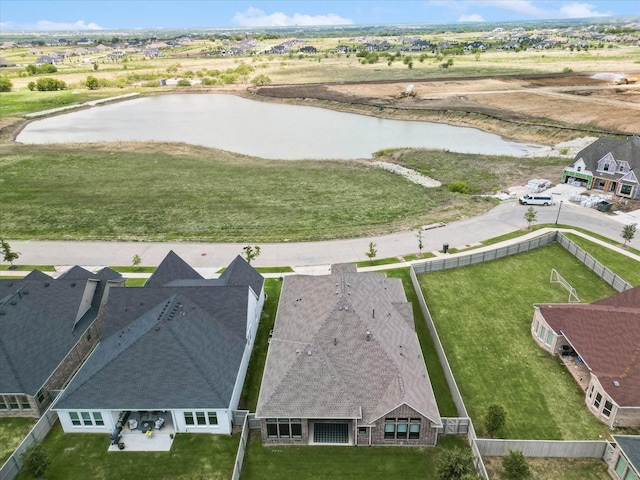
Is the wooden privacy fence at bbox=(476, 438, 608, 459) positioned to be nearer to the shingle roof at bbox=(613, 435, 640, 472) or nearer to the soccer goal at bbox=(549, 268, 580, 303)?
the shingle roof at bbox=(613, 435, 640, 472)

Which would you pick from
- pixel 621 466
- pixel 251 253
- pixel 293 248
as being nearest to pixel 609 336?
pixel 621 466

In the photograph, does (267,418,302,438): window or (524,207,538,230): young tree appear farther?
(524,207,538,230): young tree

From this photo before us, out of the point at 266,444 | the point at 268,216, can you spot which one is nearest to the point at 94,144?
the point at 268,216

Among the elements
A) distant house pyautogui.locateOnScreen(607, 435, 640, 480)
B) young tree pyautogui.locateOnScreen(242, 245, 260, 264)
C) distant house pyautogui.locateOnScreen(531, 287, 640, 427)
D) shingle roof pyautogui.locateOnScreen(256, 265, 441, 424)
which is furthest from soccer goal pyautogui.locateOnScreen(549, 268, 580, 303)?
young tree pyautogui.locateOnScreen(242, 245, 260, 264)

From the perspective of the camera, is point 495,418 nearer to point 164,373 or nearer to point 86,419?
point 164,373

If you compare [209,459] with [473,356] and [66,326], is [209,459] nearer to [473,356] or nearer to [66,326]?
[66,326]

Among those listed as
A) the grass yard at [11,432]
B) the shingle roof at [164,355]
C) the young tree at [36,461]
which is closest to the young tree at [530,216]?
the shingle roof at [164,355]
